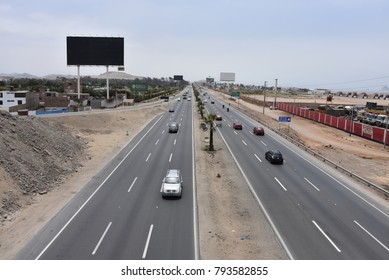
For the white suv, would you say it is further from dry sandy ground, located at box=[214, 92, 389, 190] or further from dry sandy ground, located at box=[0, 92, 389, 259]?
dry sandy ground, located at box=[214, 92, 389, 190]

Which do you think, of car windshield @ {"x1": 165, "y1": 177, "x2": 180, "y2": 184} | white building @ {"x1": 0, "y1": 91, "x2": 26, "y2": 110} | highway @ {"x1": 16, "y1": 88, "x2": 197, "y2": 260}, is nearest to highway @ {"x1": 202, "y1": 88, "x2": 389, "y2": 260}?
highway @ {"x1": 16, "y1": 88, "x2": 197, "y2": 260}

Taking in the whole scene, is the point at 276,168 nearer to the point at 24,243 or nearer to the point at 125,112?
the point at 24,243

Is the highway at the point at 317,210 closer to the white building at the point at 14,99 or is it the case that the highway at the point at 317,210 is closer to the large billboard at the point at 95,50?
the large billboard at the point at 95,50

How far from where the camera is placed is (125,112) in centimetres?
8281

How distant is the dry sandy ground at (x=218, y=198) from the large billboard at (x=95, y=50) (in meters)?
33.5

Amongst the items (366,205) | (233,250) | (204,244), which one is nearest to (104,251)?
(204,244)

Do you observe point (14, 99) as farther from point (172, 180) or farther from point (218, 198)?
point (218, 198)

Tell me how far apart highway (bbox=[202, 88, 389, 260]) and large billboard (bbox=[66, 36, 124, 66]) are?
60667 millimetres

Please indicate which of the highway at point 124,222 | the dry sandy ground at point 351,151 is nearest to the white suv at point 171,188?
the highway at point 124,222

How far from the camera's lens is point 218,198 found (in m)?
26.3

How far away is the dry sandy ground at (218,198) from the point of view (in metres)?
18.7

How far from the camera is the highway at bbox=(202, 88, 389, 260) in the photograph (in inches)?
738

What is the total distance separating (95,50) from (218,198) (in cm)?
7400

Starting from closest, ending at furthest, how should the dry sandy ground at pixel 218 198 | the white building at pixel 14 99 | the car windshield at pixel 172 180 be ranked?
the dry sandy ground at pixel 218 198 < the car windshield at pixel 172 180 < the white building at pixel 14 99
